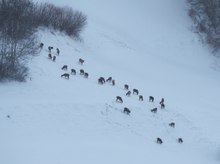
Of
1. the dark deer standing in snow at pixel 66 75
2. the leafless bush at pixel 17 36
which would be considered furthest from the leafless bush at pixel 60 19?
the dark deer standing in snow at pixel 66 75

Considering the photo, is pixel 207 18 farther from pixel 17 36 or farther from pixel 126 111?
pixel 17 36

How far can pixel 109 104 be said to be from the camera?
1914cm

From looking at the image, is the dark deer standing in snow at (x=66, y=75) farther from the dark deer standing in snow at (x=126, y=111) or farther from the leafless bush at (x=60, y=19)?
the leafless bush at (x=60, y=19)

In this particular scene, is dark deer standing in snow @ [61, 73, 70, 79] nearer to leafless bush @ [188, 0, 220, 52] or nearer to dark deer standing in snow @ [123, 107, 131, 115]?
dark deer standing in snow @ [123, 107, 131, 115]

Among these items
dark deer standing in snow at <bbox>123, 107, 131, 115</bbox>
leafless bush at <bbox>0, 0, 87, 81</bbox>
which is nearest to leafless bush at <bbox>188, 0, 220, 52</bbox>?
leafless bush at <bbox>0, 0, 87, 81</bbox>

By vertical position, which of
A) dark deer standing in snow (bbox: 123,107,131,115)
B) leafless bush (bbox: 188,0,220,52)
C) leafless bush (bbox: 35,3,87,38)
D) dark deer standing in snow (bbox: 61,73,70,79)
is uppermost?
leafless bush (bbox: 188,0,220,52)

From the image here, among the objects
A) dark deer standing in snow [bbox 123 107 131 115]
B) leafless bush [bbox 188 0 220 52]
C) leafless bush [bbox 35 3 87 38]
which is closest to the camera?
dark deer standing in snow [bbox 123 107 131 115]

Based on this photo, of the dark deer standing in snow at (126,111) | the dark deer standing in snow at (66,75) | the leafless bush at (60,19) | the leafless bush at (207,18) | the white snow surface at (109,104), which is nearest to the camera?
the white snow surface at (109,104)

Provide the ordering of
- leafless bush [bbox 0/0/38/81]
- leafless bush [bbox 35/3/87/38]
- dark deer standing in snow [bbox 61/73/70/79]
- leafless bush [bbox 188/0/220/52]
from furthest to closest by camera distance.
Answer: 1. leafless bush [bbox 188/0/220/52]
2. leafless bush [bbox 35/3/87/38]
3. dark deer standing in snow [bbox 61/73/70/79]
4. leafless bush [bbox 0/0/38/81]

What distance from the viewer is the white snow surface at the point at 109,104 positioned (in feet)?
50.5

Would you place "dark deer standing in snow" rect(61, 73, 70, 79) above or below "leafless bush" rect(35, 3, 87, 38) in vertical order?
below

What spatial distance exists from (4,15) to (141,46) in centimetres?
1442

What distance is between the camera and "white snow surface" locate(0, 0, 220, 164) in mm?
15406

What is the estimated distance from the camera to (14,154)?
13.2m
